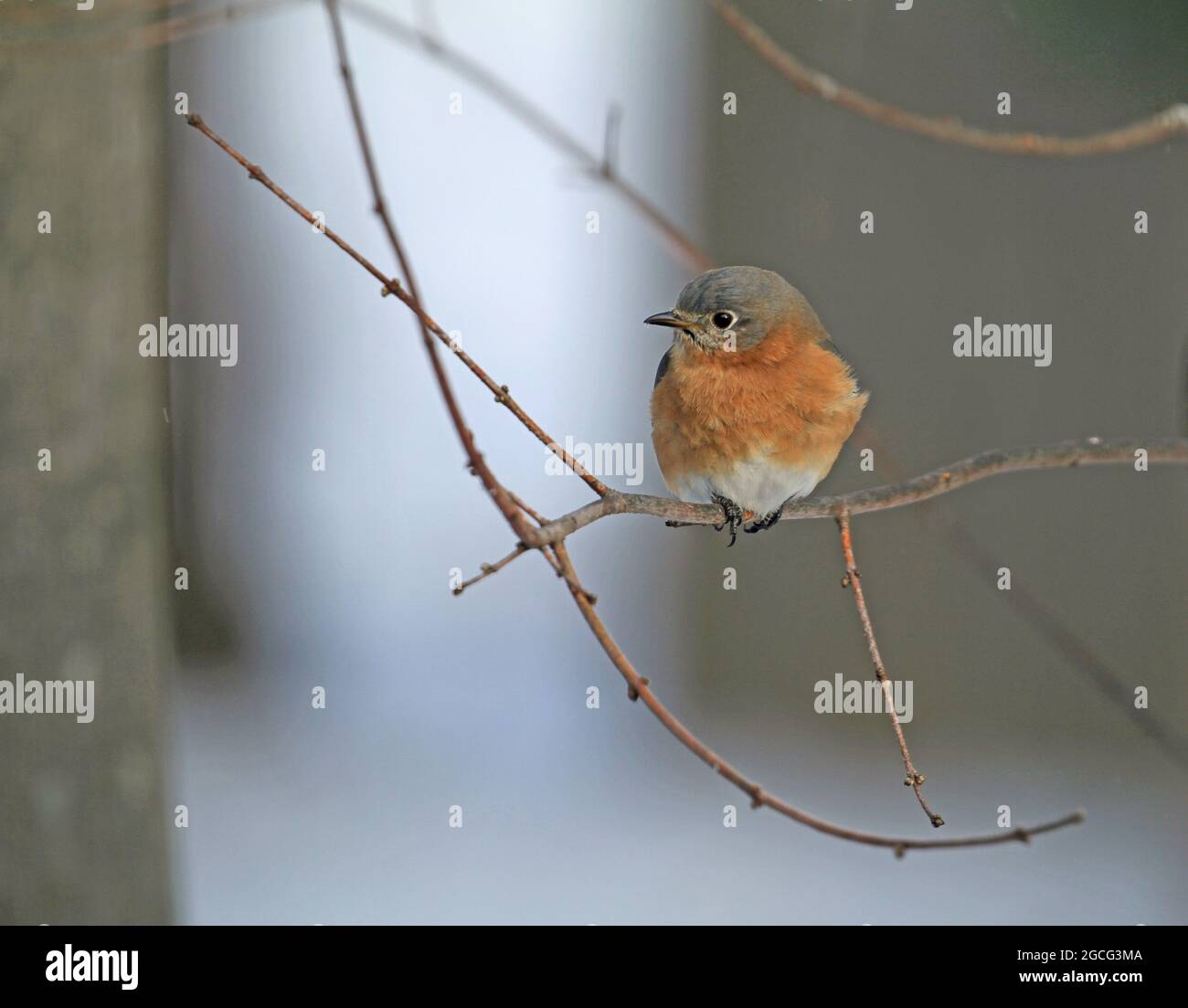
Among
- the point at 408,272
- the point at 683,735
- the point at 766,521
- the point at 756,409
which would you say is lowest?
the point at 683,735

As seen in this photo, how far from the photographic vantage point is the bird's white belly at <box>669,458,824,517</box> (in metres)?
2.31

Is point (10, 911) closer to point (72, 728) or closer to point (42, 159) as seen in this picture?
point (72, 728)

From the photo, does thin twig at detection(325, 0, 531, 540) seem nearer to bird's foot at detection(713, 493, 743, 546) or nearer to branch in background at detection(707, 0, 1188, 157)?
branch in background at detection(707, 0, 1188, 157)

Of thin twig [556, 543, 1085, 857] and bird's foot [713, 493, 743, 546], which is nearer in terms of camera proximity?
thin twig [556, 543, 1085, 857]

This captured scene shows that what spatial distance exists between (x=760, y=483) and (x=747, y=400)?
20 centimetres

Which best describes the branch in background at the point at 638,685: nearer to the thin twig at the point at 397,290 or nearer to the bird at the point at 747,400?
the thin twig at the point at 397,290

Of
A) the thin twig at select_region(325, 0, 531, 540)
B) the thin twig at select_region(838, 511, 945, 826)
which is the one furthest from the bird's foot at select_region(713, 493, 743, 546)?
the thin twig at select_region(325, 0, 531, 540)

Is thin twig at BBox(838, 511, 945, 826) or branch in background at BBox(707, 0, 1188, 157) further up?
branch in background at BBox(707, 0, 1188, 157)

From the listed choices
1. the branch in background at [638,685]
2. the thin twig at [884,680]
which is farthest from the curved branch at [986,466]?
the branch in background at [638,685]

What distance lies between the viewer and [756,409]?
240cm

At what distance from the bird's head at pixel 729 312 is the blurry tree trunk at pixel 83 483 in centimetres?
134

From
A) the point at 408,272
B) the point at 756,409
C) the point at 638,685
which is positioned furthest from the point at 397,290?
the point at 756,409

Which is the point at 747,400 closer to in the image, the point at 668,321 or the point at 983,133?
the point at 668,321

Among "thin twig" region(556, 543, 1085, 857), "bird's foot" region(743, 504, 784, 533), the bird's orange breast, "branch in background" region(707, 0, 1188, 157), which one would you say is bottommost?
"thin twig" region(556, 543, 1085, 857)
